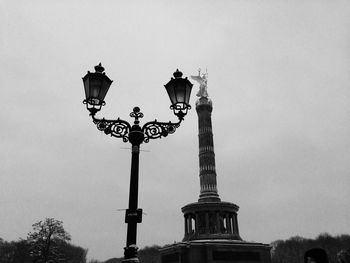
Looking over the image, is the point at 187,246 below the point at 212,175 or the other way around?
below

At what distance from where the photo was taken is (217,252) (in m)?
30.0

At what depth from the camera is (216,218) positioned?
32.8m

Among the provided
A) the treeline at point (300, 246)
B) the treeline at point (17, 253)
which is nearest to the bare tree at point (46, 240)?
the treeline at point (17, 253)

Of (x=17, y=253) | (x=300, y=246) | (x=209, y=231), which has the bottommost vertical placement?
(x=209, y=231)

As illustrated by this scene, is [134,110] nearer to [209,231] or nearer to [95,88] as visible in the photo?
[95,88]

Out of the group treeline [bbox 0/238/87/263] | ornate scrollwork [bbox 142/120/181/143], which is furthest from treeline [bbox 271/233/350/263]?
ornate scrollwork [bbox 142/120/181/143]

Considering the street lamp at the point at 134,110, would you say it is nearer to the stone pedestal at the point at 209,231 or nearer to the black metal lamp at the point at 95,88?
the black metal lamp at the point at 95,88

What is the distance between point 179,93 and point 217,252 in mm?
27277

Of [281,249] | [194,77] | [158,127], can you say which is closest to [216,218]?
[194,77]

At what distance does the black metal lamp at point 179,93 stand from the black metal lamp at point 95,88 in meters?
1.05

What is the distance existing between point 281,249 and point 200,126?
2064 inches

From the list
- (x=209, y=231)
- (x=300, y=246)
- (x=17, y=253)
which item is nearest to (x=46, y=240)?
(x=209, y=231)

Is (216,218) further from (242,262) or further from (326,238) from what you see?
(326,238)

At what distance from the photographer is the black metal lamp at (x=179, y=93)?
5.59 m
